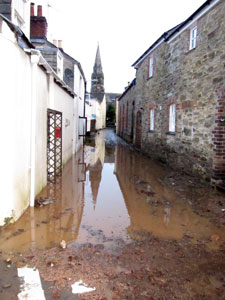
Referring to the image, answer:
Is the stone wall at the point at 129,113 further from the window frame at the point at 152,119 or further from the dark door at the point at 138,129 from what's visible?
the window frame at the point at 152,119

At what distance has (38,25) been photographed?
43.1 feet

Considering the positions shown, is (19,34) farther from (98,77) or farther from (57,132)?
(98,77)

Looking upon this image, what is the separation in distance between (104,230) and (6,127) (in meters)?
2.67

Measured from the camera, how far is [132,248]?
4.34 metres

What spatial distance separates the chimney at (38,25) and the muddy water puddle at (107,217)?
8079 millimetres

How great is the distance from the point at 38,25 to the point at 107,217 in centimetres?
1126

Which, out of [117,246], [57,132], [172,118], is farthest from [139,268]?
[172,118]

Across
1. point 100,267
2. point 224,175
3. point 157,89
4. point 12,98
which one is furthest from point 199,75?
point 100,267

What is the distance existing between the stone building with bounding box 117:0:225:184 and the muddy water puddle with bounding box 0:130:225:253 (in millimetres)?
1749

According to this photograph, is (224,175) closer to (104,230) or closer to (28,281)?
(104,230)

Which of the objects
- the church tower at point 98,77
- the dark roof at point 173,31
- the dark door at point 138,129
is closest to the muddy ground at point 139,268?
the dark roof at point 173,31

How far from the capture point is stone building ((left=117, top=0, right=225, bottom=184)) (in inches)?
328

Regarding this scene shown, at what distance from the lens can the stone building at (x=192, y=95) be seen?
8.34 m

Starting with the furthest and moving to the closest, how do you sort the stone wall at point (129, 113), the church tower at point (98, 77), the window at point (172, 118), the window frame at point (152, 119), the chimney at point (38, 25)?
1. the church tower at point (98, 77)
2. the stone wall at point (129, 113)
3. the window frame at point (152, 119)
4. the chimney at point (38, 25)
5. the window at point (172, 118)
